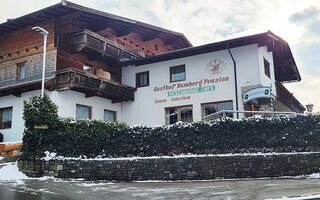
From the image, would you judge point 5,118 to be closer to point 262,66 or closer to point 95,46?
point 95,46

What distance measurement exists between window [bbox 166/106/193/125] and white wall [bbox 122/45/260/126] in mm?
300

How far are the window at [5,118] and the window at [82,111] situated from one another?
4.35 meters

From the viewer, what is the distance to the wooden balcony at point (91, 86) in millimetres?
18781

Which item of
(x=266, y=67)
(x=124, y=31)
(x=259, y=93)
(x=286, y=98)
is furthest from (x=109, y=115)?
(x=286, y=98)

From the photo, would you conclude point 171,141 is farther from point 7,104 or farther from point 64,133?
point 7,104

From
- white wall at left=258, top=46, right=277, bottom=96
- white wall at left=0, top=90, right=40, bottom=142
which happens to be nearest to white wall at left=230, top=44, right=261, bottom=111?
white wall at left=258, top=46, right=277, bottom=96

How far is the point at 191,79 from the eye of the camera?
2150 centimetres

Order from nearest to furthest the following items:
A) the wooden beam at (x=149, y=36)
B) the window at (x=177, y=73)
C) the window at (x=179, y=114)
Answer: the window at (x=179, y=114)
the window at (x=177, y=73)
the wooden beam at (x=149, y=36)

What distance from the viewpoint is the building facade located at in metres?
19.6

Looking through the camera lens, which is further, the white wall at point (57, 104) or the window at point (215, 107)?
the window at point (215, 107)

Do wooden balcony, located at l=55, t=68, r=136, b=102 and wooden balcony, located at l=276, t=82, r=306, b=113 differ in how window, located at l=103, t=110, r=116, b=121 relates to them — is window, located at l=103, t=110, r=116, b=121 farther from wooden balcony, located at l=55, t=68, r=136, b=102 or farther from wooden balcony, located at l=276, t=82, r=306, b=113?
wooden balcony, located at l=276, t=82, r=306, b=113

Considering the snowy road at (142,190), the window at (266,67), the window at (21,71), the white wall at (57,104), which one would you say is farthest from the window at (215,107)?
the window at (21,71)

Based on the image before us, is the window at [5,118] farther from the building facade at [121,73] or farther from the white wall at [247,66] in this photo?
the white wall at [247,66]

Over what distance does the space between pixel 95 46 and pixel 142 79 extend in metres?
4.33
